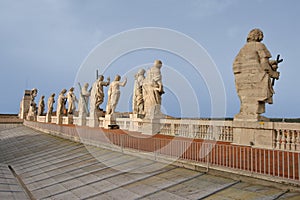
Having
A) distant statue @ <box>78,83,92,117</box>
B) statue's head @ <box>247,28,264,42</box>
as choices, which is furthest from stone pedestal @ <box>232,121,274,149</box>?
distant statue @ <box>78,83,92,117</box>

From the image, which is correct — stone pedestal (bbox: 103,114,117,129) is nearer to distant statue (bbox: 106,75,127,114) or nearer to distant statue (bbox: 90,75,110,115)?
distant statue (bbox: 106,75,127,114)

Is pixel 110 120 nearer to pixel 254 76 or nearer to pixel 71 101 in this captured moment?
pixel 71 101

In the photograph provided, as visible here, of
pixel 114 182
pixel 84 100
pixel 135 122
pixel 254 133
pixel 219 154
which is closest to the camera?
pixel 114 182

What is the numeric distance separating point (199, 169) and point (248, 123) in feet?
11.7

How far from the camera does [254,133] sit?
916 centimetres

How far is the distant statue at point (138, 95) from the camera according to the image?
56.3ft

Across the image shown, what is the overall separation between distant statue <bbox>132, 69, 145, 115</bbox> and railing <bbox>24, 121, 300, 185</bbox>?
4476 millimetres

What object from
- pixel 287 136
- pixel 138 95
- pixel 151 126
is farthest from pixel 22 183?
pixel 287 136

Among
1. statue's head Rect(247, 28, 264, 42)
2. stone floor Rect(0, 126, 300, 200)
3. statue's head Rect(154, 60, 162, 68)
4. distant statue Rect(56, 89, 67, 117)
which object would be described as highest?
statue's head Rect(247, 28, 264, 42)

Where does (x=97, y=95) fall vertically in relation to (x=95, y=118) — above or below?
above

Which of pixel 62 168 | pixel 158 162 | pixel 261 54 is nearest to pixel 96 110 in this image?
pixel 62 168

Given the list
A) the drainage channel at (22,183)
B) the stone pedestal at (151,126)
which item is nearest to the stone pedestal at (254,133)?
the stone pedestal at (151,126)

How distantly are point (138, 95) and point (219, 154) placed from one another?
10.1 meters

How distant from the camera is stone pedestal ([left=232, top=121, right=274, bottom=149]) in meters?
8.69
